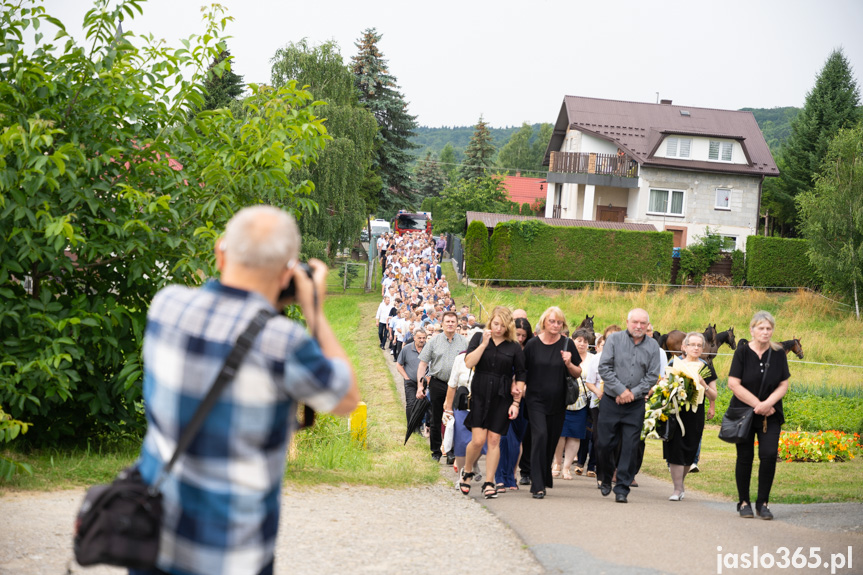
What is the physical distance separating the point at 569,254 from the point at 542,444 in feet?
102

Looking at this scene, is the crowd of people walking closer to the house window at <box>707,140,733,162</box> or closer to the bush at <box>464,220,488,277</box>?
the bush at <box>464,220,488,277</box>

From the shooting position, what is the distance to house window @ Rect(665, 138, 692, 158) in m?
48.3

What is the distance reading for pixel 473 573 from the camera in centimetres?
590

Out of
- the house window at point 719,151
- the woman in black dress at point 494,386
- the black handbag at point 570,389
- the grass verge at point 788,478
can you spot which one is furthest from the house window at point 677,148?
the woman in black dress at point 494,386

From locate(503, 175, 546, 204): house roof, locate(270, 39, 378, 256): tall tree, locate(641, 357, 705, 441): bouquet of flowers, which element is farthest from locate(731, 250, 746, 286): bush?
locate(503, 175, 546, 204): house roof

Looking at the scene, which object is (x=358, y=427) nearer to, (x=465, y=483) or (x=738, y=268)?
(x=465, y=483)

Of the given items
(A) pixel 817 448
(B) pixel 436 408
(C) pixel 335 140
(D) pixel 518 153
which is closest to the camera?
(B) pixel 436 408

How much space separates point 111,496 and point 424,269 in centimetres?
3204

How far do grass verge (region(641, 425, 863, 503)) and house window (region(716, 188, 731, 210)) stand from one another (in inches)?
1422

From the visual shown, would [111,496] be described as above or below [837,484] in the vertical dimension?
above

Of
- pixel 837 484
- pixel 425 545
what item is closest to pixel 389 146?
pixel 837 484

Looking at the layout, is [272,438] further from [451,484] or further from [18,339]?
[451,484]

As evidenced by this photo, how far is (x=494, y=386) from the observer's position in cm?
920

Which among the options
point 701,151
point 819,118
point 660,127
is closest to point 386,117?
point 660,127
